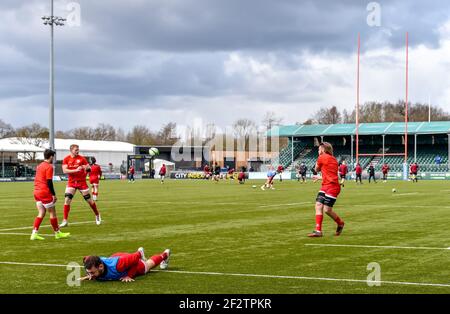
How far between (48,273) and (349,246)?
20.2ft

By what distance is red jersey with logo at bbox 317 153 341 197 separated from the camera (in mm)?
15461

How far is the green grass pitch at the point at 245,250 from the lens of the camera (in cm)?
968

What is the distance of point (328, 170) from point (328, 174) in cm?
9

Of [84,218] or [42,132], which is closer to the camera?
[84,218]

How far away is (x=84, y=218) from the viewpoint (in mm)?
21547

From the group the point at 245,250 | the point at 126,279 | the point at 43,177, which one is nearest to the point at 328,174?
the point at 245,250

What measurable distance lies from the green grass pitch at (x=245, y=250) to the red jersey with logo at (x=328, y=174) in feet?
3.49

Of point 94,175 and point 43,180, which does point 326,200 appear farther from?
point 94,175

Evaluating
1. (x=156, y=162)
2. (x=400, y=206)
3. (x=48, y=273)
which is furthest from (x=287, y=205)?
(x=156, y=162)

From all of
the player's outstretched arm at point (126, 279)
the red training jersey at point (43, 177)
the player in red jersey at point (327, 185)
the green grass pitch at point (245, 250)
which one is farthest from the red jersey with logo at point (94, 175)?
the player's outstretched arm at point (126, 279)

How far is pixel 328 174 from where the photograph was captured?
1552 centimetres

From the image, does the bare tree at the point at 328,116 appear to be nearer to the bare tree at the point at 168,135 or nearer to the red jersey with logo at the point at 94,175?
the bare tree at the point at 168,135
